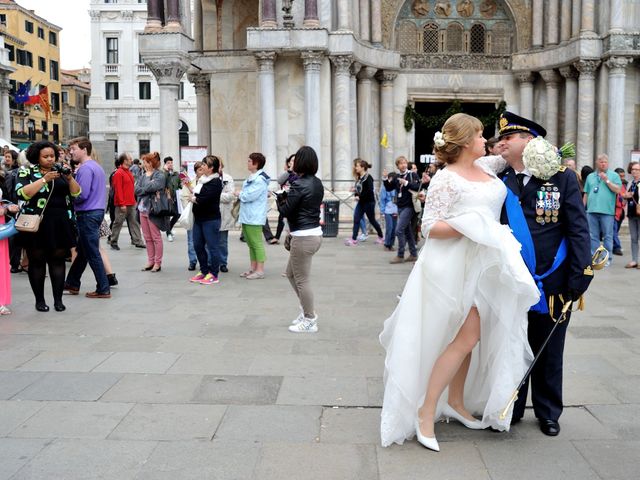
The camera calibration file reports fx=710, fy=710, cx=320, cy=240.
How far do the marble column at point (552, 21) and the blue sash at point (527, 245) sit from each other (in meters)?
19.3

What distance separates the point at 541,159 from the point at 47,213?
6015 millimetres

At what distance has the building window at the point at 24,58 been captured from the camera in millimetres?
65969

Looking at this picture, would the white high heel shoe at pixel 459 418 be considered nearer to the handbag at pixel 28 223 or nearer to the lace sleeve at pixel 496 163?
the lace sleeve at pixel 496 163

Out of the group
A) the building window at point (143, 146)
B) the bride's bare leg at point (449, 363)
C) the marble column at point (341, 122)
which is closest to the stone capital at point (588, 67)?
the marble column at point (341, 122)

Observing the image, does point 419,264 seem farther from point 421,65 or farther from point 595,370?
point 421,65

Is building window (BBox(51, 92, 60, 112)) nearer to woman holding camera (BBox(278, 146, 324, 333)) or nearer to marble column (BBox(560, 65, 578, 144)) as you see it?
marble column (BBox(560, 65, 578, 144))

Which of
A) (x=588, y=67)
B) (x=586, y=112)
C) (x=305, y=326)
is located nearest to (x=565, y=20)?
(x=588, y=67)

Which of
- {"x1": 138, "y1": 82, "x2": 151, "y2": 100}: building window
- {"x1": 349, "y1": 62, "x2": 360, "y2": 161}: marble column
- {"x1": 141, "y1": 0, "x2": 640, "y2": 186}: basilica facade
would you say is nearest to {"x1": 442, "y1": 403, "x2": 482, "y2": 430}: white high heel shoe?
{"x1": 141, "y1": 0, "x2": 640, "y2": 186}: basilica facade

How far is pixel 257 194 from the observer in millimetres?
10992

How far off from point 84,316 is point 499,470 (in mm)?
5697

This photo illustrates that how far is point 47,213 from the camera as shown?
830 centimetres

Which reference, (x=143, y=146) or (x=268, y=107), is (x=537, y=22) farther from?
(x=143, y=146)

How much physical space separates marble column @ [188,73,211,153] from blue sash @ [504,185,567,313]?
788 inches

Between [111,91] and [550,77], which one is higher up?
[111,91]
